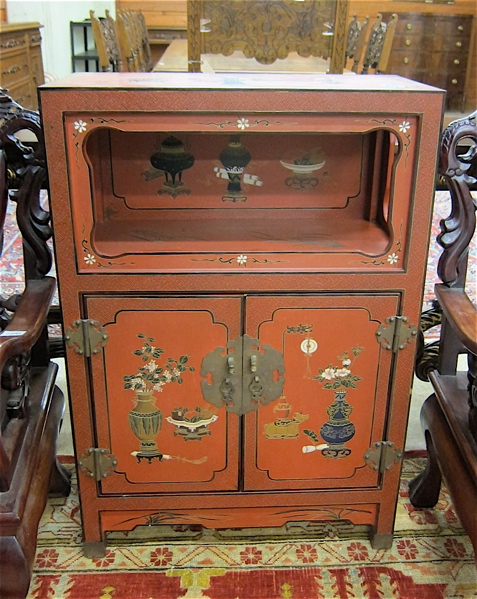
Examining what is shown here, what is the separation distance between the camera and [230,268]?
1379mm

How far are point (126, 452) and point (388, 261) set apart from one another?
0.79 meters

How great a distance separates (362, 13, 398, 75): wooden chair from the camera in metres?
3.79

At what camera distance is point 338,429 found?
155 cm

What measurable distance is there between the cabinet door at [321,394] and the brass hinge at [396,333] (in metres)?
0.01

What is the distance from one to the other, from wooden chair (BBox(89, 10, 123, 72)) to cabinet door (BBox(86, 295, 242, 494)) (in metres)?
2.81

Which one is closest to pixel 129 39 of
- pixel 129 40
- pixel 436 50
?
pixel 129 40

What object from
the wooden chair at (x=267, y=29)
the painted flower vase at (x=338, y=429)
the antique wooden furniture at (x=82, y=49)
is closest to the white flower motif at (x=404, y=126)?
the painted flower vase at (x=338, y=429)

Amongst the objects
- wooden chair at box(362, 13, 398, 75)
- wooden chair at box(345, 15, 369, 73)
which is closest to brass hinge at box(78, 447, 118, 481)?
wooden chair at box(362, 13, 398, 75)

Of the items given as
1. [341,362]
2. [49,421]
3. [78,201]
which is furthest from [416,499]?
[78,201]

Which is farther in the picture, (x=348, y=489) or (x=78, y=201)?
(x=348, y=489)

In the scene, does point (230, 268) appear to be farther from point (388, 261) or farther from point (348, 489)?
point (348, 489)

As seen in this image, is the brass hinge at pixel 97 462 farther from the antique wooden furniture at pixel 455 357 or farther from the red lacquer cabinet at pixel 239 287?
the antique wooden furniture at pixel 455 357

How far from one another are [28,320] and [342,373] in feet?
2.44

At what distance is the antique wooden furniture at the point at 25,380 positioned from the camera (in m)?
1.21
